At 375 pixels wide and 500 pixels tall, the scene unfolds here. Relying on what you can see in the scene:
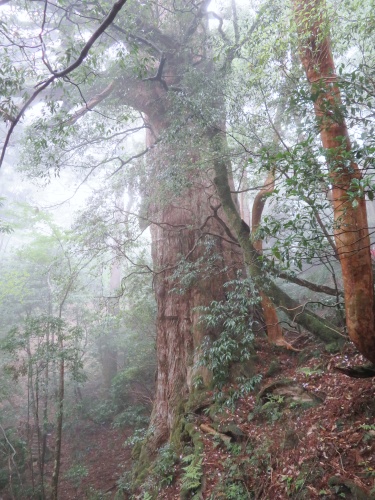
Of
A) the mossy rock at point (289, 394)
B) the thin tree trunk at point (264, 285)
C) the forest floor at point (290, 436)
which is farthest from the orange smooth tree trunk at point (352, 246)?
the thin tree trunk at point (264, 285)

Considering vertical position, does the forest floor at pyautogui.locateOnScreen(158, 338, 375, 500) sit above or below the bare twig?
below

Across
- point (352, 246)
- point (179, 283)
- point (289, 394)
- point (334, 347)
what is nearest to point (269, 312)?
point (334, 347)

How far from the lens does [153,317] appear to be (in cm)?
1037

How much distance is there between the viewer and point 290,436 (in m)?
4.23

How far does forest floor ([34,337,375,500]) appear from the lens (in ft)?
11.4

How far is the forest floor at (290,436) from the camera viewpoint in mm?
3473

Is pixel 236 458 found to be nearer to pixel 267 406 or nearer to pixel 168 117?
pixel 267 406

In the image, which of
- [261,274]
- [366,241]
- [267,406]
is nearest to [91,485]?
[267,406]

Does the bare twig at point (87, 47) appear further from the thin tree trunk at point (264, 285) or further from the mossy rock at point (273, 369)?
the mossy rock at point (273, 369)

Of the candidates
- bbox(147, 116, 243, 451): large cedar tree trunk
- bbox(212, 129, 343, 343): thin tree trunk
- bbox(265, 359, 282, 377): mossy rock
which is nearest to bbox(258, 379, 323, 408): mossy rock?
bbox(265, 359, 282, 377): mossy rock

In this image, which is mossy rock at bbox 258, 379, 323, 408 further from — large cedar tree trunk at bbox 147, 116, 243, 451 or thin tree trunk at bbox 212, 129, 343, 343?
large cedar tree trunk at bbox 147, 116, 243, 451

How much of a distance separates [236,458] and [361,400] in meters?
1.83

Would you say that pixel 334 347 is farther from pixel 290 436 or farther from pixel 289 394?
pixel 290 436

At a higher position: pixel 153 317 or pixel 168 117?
pixel 168 117
